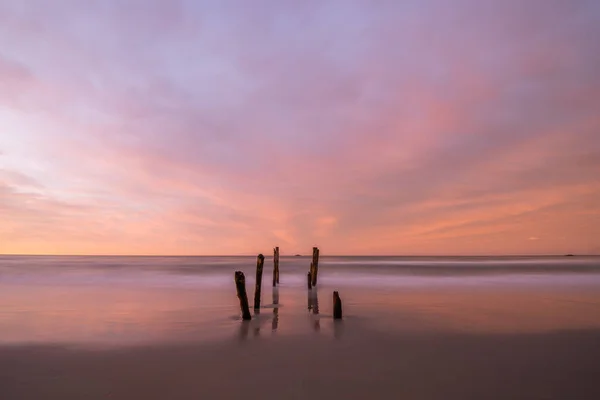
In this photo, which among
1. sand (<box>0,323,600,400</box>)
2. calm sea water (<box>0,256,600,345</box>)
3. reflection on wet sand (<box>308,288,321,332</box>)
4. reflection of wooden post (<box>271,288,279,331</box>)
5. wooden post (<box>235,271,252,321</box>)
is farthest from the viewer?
wooden post (<box>235,271,252,321</box>)

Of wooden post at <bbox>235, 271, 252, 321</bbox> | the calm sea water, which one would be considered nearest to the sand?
the calm sea water

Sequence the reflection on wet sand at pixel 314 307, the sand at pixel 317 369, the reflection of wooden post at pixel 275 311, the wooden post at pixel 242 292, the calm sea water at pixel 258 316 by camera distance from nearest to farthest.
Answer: the sand at pixel 317 369 → the calm sea water at pixel 258 316 → the reflection on wet sand at pixel 314 307 → the reflection of wooden post at pixel 275 311 → the wooden post at pixel 242 292

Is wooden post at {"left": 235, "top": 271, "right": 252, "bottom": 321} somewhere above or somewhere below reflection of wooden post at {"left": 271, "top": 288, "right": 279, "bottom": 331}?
above

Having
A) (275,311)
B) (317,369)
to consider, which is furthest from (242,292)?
(317,369)

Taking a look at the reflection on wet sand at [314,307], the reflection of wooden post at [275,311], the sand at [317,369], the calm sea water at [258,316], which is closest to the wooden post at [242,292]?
the calm sea water at [258,316]

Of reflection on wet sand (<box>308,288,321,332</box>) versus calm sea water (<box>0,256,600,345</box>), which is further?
reflection on wet sand (<box>308,288,321,332</box>)

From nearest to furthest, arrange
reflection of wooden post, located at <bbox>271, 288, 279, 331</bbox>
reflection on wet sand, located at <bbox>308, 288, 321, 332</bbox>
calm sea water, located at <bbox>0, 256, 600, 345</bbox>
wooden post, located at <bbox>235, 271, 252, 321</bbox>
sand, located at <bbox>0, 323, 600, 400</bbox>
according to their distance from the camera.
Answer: sand, located at <bbox>0, 323, 600, 400</bbox> < calm sea water, located at <bbox>0, 256, 600, 345</bbox> < reflection on wet sand, located at <bbox>308, 288, 321, 332</bbox> < reflection of wooden post, located at <bbox>271, 288, 279, 331</bbox> < wooden post, located at <bbox>235, 271, 252, 321</bbox>

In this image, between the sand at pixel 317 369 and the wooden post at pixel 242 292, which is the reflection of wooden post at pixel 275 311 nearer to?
the wooden post at pixel 242 292

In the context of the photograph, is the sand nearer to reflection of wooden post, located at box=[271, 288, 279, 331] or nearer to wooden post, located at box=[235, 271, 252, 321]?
reflection of wooden post, located at box=[271, 288, 279, 331]

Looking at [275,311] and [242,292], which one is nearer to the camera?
[242,292]

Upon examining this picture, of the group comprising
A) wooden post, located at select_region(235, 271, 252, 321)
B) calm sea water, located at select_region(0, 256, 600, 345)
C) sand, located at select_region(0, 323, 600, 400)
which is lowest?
sand, located at select_region(0, 323, 600, 400)

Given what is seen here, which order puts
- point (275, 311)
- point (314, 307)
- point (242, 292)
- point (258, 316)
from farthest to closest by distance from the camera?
1. point (314, 307)
2. point (275, 311)
3. point (258, 316)
4. point (242, 292)

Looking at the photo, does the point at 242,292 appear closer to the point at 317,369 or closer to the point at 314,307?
the point at 314,307

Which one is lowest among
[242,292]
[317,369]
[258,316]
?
[317,369]
